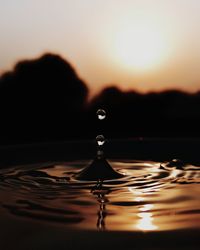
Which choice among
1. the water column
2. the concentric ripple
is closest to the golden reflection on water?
the concentric ripple

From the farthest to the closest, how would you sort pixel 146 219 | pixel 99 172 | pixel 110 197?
1. pixel 99 172
2. pixel 110 197
3. pixel 146 219

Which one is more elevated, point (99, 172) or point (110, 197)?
point (99, 172)

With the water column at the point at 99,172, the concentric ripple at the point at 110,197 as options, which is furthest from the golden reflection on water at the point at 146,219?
the water column at the point at 99,172

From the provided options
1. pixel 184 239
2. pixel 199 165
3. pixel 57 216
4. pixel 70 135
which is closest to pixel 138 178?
pixel 199 165

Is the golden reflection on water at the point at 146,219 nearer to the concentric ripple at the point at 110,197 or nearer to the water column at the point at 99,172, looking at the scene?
the concentric ripple at the point at 110,197

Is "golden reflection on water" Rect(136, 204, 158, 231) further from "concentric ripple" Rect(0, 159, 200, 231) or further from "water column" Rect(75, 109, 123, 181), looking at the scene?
"water column" Rect(75, 109, 123, 181)

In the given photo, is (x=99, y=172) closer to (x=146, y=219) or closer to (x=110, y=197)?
(x=110, y=197)

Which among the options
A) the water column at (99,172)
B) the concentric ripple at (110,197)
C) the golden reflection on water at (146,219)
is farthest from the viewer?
the water column at (99,172)

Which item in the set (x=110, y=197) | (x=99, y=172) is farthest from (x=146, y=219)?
(x=99, y=172)
